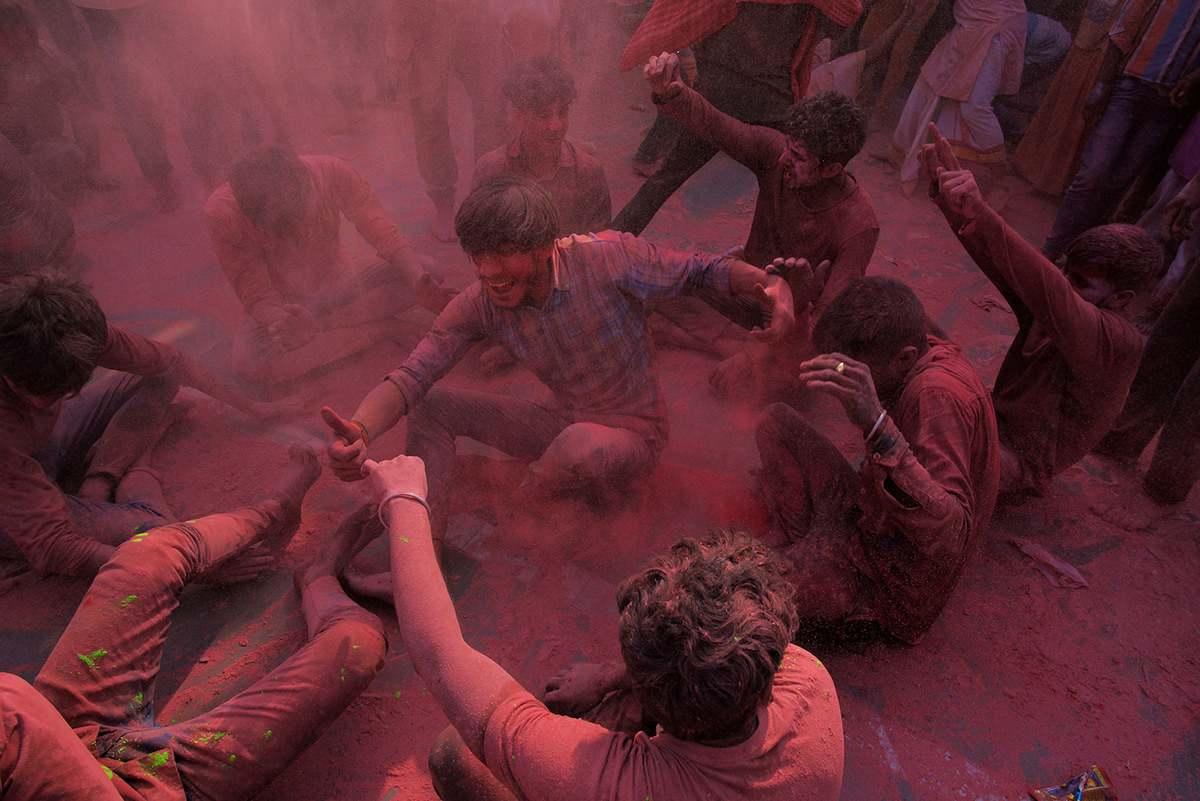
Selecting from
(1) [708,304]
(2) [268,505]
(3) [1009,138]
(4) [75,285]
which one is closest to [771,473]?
(1) [708,304]

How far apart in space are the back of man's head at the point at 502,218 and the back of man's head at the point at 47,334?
1651 millimetres

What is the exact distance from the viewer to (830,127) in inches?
122

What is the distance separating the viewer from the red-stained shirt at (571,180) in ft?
13.0

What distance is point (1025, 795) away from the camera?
84.0 inches

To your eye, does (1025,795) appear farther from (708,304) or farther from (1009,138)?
(1009,138)

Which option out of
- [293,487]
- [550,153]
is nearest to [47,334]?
[293,487]

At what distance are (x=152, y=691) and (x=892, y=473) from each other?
8.26 ft

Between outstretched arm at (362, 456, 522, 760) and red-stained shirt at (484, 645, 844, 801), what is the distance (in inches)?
2.3

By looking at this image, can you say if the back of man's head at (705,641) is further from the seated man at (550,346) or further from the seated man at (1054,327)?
the seated man at (1054,327)

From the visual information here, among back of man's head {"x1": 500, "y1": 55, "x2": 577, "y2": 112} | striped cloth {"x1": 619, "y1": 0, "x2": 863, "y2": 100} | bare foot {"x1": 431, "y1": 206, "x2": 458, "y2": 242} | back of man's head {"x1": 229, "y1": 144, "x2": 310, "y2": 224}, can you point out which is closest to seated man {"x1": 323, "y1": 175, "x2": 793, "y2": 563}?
back of man's head {"x1": 500, "y1": 55, "x2": 577, "y2": 112}

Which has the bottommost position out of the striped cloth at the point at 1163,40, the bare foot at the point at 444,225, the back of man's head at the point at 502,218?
the bare foot at the point at 444,225

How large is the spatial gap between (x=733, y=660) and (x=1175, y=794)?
6.92 feet

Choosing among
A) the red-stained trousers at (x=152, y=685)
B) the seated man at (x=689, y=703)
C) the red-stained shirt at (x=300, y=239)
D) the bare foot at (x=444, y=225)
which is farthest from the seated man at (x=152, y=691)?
the bare foot at (x=444, y=225)

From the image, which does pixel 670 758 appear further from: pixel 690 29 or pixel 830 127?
pixel 690 29
